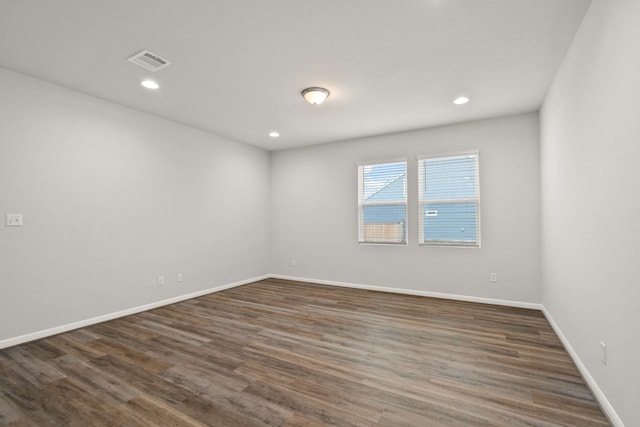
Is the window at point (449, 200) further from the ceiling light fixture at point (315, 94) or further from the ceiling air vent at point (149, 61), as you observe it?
the ceiling air vent at point (149, 61)

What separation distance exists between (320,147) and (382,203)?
1.63 meters

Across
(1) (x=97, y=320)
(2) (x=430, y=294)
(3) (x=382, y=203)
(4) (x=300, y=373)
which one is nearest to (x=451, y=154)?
(3) (x=382, y=203)

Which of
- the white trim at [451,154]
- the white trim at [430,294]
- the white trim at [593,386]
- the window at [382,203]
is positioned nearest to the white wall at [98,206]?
the white trim at [430,294]

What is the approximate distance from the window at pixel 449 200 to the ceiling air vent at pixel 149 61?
12.0 ft

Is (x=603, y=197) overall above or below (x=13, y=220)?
above

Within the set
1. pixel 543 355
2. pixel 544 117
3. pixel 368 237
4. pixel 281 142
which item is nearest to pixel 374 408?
pixel 543 355

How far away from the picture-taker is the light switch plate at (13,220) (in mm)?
2788

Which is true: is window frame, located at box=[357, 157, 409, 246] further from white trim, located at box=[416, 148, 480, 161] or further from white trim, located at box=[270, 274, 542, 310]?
white trim, located at box=[270, 274, 542, 310]

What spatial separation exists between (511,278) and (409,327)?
1871 mm

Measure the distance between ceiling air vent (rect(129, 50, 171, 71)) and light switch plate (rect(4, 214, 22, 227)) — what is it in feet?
6.25

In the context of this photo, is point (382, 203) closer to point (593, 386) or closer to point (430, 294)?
point (430, 294)

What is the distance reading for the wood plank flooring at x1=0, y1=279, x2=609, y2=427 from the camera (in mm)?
1771

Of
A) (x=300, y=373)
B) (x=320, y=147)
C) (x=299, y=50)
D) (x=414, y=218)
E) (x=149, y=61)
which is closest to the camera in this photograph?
(x=300, y=373)

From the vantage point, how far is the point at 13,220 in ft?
9.27
